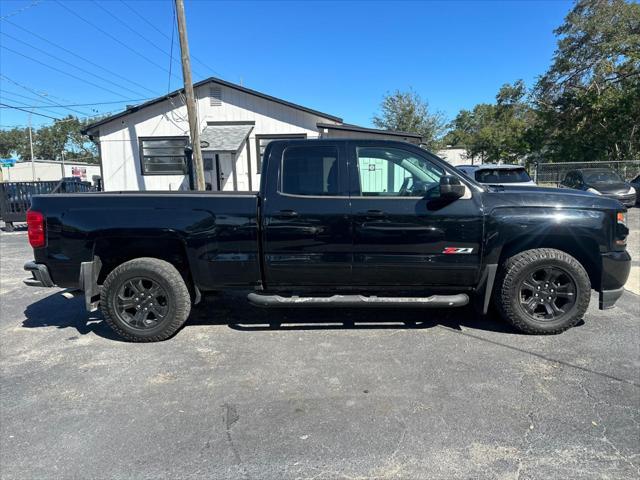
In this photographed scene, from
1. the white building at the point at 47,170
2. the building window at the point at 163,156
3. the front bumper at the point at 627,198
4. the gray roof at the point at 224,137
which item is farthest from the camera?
the white building at the point at 47,170

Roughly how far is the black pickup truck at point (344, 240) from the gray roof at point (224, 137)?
10.9 m

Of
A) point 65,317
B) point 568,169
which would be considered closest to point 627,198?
point 568,169

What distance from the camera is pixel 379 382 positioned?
3479 millimetres

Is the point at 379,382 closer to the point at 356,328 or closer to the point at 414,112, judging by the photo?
the point at 356,328

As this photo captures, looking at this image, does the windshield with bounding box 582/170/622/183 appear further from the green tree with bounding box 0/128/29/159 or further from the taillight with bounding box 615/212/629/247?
the green tree with bounding box 0/128/29/159

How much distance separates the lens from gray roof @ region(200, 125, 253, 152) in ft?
48.8

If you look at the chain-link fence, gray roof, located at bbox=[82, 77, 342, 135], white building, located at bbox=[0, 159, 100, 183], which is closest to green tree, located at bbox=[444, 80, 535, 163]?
the chain-link fence

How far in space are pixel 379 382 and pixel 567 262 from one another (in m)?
2.30

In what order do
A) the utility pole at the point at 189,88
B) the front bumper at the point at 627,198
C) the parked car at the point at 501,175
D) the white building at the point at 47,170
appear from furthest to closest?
the white building at the point at 47,170
the front bumper at the point at 627,198
the utility pole at the point at 189,88
the parked car at the point at 501,175

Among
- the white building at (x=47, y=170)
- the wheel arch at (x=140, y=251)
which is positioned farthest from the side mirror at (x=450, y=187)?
the white building at (x=47, y=170)

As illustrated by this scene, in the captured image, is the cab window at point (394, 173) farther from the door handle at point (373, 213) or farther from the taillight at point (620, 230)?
the taillight at point (620, 230)

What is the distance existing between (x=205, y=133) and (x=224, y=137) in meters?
0.96

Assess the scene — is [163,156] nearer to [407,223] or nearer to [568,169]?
[407,223]

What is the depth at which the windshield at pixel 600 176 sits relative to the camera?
1675 cm
